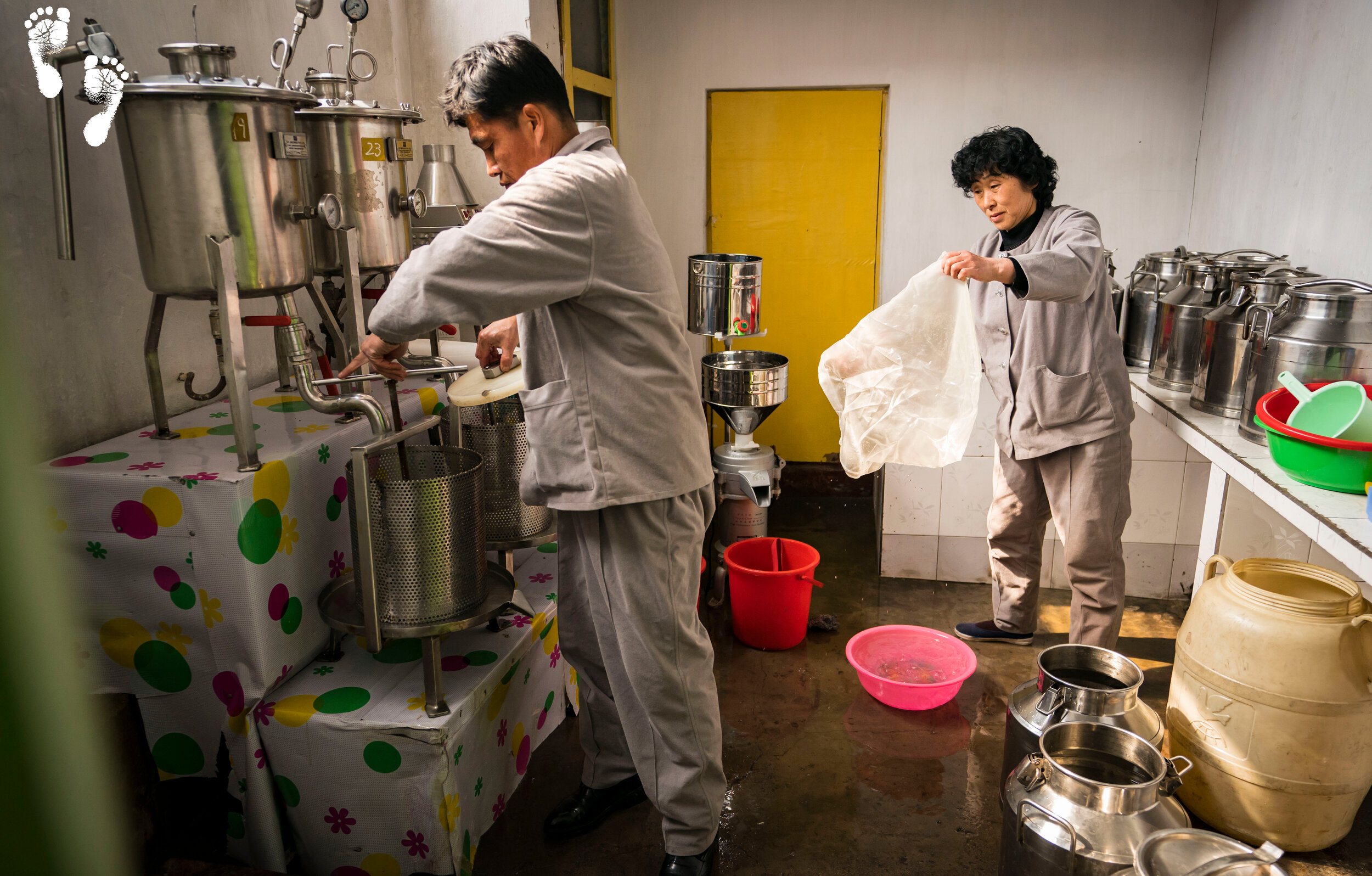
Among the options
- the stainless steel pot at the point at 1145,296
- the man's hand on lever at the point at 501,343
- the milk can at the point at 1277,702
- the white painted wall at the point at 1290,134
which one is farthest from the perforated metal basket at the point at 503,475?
the white painted wall at the point at 1290,134

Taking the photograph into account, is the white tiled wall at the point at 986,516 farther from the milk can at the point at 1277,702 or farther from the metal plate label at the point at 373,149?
the metal plate label at the point at 373,149

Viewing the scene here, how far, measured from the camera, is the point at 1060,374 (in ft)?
8.77

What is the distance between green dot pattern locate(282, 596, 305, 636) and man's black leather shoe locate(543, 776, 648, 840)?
838 millimetres

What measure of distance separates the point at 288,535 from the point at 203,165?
0.83 meters

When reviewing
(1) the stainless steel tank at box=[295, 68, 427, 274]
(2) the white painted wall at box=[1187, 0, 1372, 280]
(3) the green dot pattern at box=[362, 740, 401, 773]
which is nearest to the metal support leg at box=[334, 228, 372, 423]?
(1) the stainless steel tank at box=[295, 68, 427, 274]

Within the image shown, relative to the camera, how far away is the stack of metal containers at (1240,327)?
6.91 feet

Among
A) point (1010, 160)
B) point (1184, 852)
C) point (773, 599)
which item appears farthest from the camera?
point (773, 599)

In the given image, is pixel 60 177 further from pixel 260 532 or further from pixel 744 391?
pixel 744 391

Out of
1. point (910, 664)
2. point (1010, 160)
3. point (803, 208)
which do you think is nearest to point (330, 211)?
point (1010, 160)

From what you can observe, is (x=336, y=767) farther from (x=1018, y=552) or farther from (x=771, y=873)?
(x=1018, y=552)

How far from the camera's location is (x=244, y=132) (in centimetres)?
179

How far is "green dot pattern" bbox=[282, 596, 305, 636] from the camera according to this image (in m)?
1.98

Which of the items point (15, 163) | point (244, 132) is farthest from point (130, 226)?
point (244, 132)

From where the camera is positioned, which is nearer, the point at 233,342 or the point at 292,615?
the point at 233,342
